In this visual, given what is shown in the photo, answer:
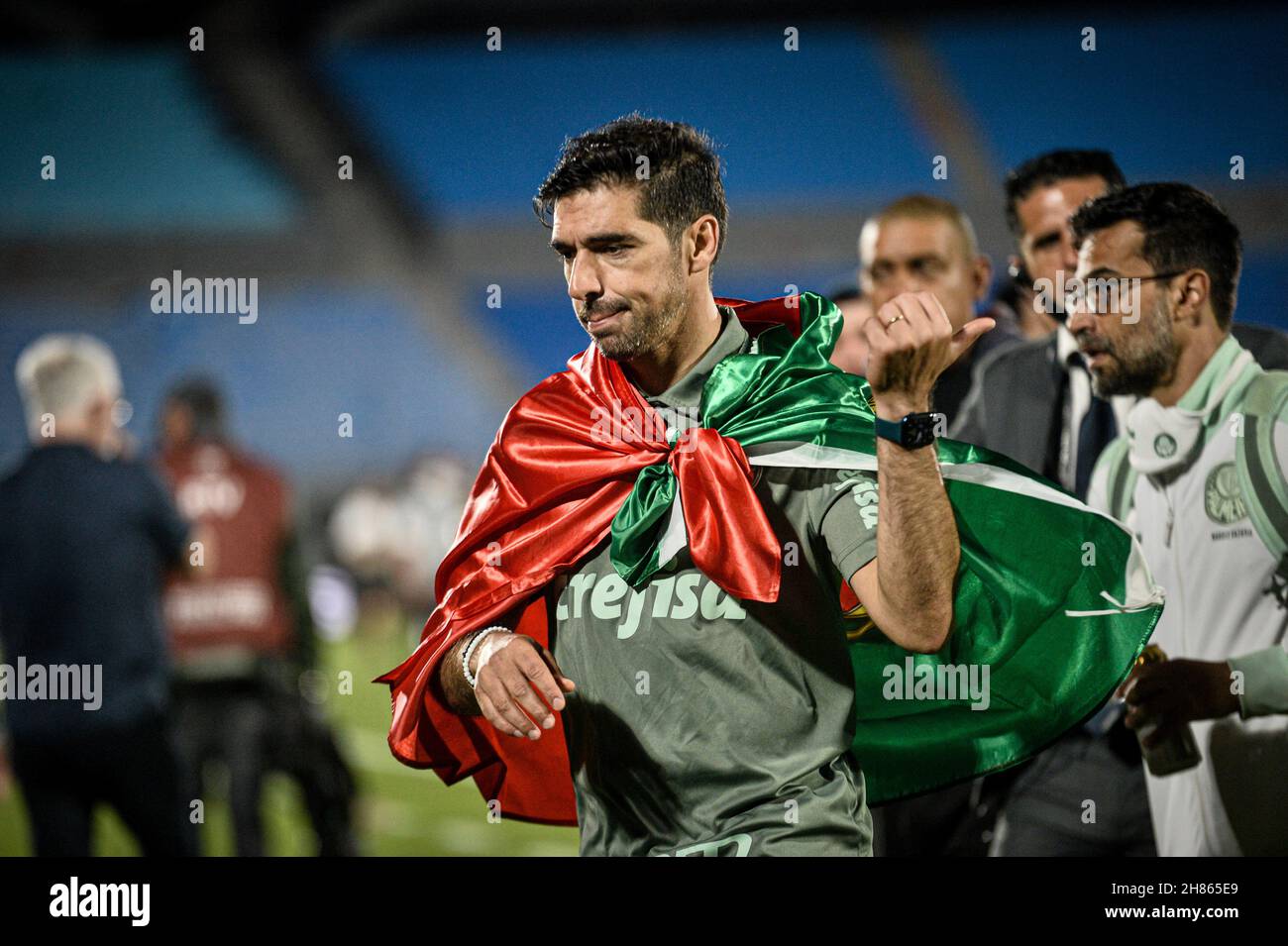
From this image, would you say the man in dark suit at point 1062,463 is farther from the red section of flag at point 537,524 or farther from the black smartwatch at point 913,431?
the black smartwatch at point 913,431

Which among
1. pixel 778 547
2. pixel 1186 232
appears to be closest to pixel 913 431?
pixel 778 547

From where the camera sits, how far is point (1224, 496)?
3.10m

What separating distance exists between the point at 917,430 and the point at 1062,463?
154cm

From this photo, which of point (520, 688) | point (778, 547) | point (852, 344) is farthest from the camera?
point (852, 344)

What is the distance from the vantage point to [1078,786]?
341 cm

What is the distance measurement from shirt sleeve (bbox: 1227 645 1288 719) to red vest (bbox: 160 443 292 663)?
360 centimetres

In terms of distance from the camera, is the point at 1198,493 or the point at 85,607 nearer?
the point at 1198,493

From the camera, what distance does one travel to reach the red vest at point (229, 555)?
554 centimetres

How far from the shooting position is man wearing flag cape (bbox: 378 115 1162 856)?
2330 millimetres

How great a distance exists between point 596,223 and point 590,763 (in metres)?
0.91

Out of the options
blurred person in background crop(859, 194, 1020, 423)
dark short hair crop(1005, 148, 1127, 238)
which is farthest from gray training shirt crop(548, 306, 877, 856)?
dark short hair crop(1005, 148, 1127, 238)

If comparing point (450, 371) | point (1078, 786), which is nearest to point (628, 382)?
point (1078, 786)

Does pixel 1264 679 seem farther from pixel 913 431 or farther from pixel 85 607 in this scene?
pixel 85 607

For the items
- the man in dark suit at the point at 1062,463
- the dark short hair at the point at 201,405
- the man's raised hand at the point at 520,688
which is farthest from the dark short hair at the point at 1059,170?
the dark short hair at the point at 201,405
